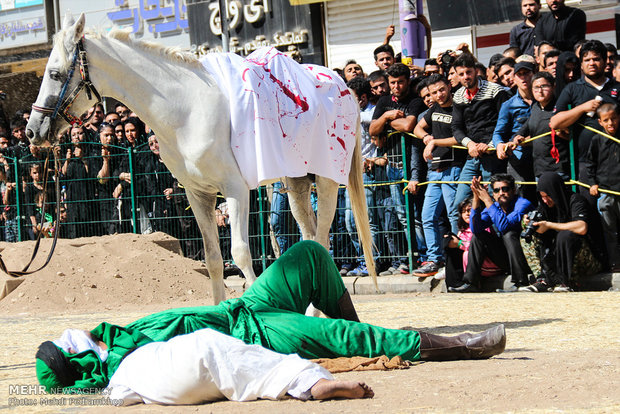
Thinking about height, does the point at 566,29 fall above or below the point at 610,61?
above

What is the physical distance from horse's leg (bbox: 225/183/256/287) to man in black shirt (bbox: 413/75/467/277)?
14.0ft

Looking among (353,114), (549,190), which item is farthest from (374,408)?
(549,190)

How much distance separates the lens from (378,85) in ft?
40.2

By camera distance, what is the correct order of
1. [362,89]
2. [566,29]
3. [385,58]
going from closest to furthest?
[566,29], [362,89], [385,58]

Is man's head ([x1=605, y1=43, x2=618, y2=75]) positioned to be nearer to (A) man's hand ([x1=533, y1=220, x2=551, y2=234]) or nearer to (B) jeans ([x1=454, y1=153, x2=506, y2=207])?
(B) jeans ([x1=454, y1=153, x2=506, y2=207])

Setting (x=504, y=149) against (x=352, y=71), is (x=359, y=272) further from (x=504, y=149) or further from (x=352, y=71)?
(x=352, y=71)

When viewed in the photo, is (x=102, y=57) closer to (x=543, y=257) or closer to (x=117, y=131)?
(x=543, y=257)

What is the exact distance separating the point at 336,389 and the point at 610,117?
21.4 ft

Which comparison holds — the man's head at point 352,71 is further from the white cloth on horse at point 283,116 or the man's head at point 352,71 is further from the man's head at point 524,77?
the white cloth on horse at point 283,116

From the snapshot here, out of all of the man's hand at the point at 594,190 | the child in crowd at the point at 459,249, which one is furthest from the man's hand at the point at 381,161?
the man's hand at the point at 594,190

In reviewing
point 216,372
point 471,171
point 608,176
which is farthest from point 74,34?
point 608,176

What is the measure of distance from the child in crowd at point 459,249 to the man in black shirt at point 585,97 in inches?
55.5

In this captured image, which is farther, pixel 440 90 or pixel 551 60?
pixel 440 90

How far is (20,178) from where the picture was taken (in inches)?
583
